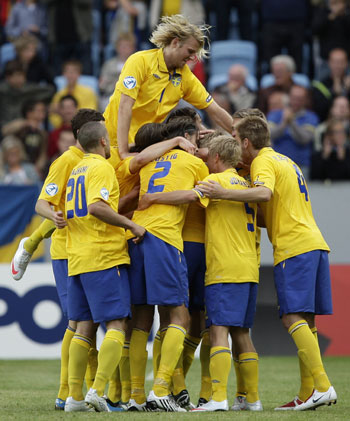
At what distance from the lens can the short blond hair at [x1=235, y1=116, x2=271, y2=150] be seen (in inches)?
265

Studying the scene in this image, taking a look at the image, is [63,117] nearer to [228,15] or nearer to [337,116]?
[228,15]

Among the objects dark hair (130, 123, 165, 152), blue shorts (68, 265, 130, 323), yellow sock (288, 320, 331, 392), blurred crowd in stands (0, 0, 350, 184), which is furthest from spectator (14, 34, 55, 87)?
yellow sock (288, 320, 331, 392)

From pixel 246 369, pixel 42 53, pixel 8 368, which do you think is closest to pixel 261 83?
pixel 42 53

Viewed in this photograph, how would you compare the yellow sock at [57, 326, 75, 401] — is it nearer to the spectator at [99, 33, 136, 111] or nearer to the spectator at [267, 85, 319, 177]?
the spectator at [267, 85, 319, 177]

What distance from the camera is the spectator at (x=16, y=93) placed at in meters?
13.9

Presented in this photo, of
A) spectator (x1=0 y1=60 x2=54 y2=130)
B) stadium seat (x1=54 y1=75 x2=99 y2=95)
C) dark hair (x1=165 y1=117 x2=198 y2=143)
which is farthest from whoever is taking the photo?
stadium seat (x1=54 y1=75 x2=99 y2=95)

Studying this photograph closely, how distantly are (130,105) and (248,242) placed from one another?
4.65ft

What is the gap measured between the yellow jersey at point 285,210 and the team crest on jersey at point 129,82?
3.72 feet

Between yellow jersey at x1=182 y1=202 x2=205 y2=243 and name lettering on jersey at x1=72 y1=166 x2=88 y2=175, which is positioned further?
yellow jersey at x1=182 y1=202 x2=205 y2=243

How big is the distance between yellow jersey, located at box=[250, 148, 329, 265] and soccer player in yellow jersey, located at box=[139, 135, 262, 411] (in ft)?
0.55

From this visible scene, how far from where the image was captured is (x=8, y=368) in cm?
1009

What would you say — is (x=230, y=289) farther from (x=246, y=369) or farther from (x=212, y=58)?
(x=212, y=58)

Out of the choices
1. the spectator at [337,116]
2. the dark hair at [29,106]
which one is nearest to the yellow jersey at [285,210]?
the spectator at [337,116]

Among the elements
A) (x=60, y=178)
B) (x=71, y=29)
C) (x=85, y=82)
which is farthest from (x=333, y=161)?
(x=60, y=178)
